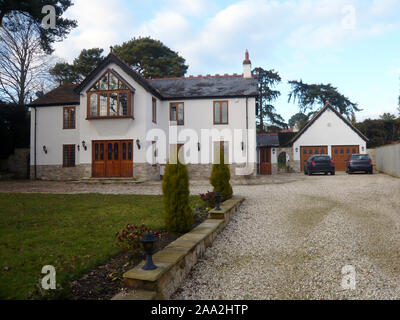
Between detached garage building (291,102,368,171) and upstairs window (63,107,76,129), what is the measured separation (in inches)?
761

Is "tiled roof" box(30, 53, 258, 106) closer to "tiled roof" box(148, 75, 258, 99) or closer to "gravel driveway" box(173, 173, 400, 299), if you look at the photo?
"tiled roof" box(148, 75, 258, 99)

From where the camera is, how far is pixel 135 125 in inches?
682

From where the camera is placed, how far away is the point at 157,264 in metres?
3.70

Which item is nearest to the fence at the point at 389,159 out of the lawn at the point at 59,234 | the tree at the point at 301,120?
the lawn at the point at 59,234

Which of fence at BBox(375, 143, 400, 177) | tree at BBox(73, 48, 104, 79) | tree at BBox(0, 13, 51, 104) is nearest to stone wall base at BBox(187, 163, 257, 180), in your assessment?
fence at BBox(375, 143, 400, 177)

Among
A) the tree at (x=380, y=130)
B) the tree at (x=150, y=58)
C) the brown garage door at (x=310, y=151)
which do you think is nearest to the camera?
the brown garage door at (x=310, y=151)

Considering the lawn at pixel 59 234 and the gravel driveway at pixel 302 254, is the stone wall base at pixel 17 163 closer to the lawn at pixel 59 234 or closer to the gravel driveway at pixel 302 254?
the lawn at pixel 59 234

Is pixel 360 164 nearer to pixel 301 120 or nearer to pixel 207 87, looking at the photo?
pixel 207 87

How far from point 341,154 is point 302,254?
2368 cm

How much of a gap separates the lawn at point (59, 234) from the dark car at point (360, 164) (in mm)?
16125

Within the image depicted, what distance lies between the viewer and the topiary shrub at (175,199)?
5.57 metres
